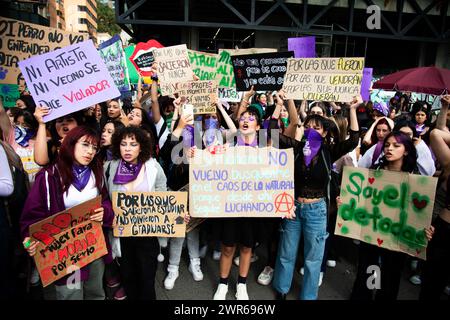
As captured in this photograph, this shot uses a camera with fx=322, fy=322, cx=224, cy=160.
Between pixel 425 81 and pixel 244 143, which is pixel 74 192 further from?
pixel 425 81

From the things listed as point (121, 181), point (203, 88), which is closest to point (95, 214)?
point (121, 181)

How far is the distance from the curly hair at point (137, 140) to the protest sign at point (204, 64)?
107 inches

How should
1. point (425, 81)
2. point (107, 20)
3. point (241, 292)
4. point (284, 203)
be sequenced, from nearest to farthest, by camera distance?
point (284, 203) → point (241, 292) → point (425, 81) → point (107, 20)

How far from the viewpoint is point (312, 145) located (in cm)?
305

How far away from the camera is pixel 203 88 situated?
13.9 feet

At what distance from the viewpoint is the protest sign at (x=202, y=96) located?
13.8ft

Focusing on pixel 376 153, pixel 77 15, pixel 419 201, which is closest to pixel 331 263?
pixel 376 153

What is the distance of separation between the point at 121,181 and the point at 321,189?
1821 mm

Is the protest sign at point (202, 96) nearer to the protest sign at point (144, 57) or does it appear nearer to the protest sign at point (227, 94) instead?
the protest sign at point (227, 94)

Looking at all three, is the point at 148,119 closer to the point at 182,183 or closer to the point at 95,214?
the point at 182,183

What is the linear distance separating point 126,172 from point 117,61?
9.40 feet

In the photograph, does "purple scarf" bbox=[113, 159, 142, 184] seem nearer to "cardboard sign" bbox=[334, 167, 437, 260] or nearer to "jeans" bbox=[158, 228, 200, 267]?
"jeans" bbox=[158, 228, 200, 267]

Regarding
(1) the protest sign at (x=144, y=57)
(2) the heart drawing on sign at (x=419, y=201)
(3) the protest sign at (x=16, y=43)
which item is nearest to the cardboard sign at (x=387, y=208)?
(2) the heart drawing on sign at (x=419, y=201)

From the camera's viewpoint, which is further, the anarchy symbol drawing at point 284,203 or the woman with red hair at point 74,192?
the anarchy symbol drawing at point 284,203
